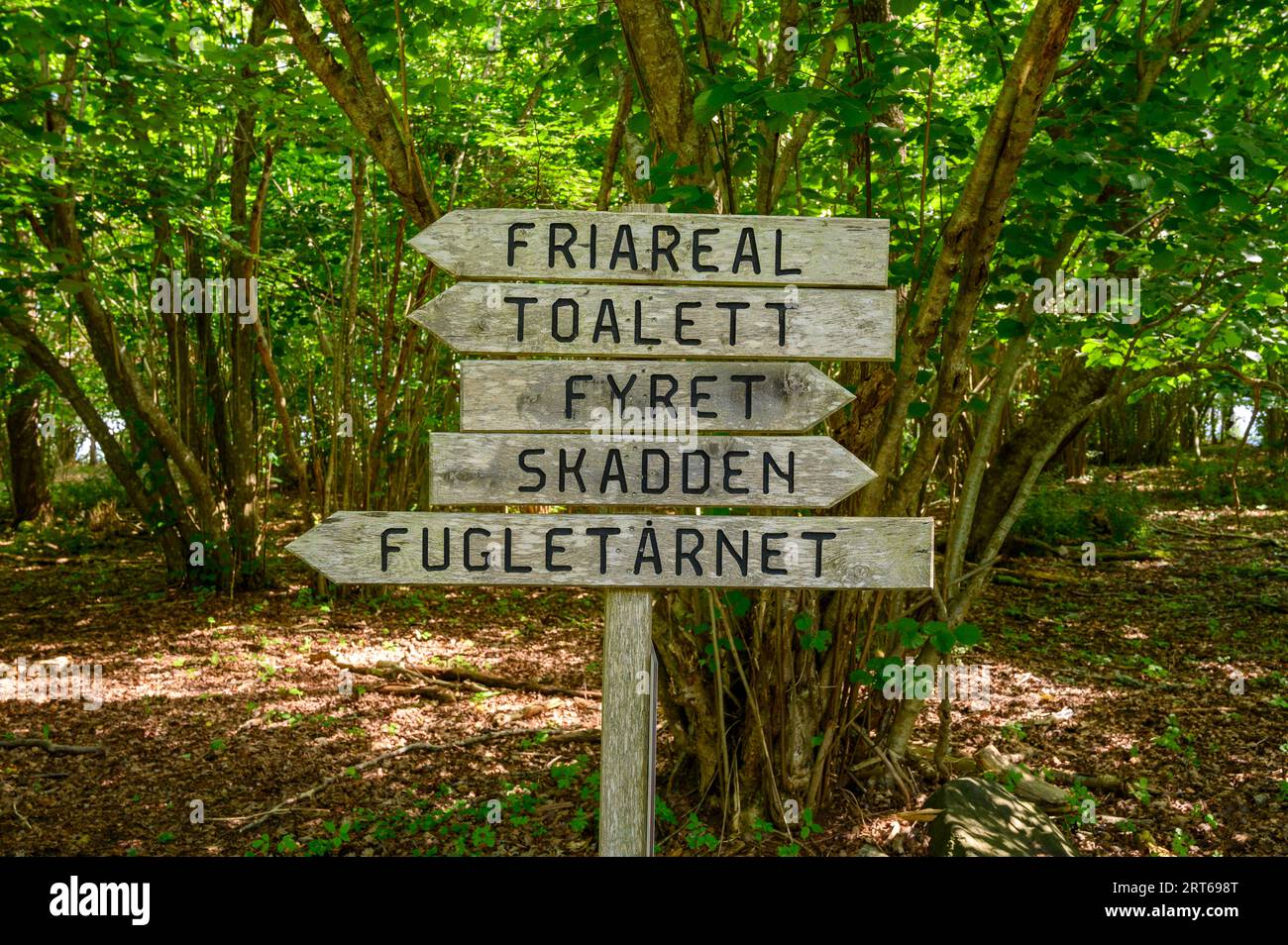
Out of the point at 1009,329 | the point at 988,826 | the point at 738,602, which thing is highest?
the point at 1009,329

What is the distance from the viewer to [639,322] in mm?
2609

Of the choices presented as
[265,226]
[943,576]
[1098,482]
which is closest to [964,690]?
[943,576]

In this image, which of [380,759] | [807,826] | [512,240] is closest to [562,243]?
[512,240]

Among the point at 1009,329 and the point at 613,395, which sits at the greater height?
the point at 1009,329

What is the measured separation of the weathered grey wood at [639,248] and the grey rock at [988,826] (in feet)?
7.42

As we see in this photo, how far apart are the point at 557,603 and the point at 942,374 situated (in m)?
5.78

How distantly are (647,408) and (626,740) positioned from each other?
92 cm

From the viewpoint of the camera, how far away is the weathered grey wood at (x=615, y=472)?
2574 millimetres

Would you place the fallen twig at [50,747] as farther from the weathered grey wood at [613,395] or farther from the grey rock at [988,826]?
the grey rock at [988,826]

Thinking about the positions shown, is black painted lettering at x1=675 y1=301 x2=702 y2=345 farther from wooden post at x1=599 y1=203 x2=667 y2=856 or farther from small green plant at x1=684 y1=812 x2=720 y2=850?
small green plant at x1=684 y1=812 x2=720 y2=850

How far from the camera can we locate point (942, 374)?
394 cm

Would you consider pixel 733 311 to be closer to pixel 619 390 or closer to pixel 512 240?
pixel 619 390

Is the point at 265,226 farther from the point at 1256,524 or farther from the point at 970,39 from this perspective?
the point at 1256,524

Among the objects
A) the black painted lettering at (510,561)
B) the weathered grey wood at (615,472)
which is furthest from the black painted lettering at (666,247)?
the black painted lettering at (510,561)
